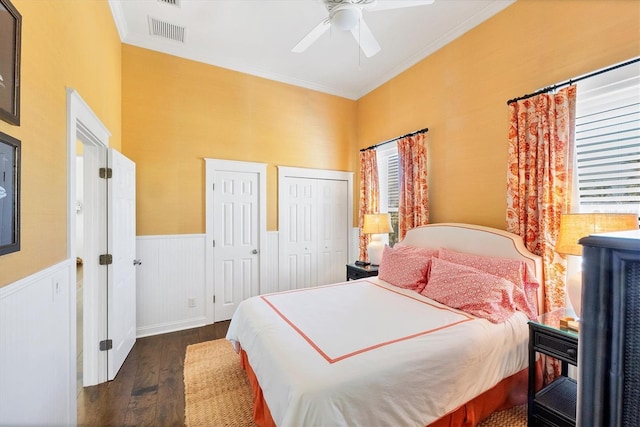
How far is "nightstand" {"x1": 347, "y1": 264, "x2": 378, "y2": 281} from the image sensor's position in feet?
11.4

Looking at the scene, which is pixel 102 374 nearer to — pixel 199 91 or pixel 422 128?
pixel 199 91

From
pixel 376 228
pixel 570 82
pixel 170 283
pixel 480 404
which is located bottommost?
pixel 480 404

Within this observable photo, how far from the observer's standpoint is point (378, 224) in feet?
11.8

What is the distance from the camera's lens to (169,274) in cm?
329

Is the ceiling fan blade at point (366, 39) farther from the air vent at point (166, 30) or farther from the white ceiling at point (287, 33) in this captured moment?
the air vent at point (166, 30)

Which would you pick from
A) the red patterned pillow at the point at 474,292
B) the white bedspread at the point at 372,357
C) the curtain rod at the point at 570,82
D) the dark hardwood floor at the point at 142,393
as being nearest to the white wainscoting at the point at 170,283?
the dark hardwood floor at the point at 142,393

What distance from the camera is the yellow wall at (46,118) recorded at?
1151 mm

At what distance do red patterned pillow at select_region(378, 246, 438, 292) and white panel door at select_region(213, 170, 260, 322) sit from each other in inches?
72.9

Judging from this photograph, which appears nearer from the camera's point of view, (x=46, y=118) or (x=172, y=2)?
(x=46, y=118)

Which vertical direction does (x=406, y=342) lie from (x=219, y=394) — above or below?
above

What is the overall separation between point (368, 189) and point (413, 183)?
963mm

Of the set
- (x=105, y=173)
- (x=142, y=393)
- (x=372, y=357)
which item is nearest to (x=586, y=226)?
(x=372, y=357)

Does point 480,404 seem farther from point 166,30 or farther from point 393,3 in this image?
point 166,30

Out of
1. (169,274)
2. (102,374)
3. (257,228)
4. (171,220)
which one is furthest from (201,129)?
(102,374)
